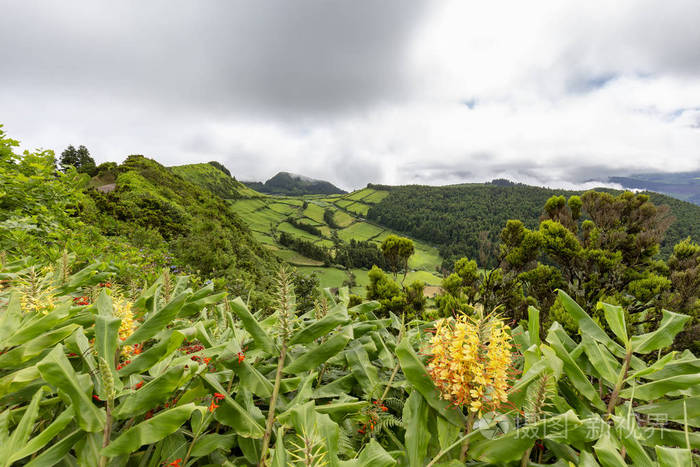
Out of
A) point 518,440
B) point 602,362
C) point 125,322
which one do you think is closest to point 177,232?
point 125,322

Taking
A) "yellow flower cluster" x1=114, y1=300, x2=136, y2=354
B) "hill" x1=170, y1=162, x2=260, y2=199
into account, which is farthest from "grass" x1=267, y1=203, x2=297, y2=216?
"yellow flower cluster" x1=114, y1=300, x2=136, y2=354

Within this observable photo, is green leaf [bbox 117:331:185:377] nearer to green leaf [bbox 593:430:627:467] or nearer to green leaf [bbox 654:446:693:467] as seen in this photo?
green leaf [bbox 593:430:627:467]

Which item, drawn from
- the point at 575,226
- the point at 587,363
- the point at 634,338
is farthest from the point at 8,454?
the point at 575,226

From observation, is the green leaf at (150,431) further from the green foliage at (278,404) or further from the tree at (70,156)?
the tree at (70,156)

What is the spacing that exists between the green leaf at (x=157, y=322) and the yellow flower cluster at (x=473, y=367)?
4.24 ft

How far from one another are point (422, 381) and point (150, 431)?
1188mm

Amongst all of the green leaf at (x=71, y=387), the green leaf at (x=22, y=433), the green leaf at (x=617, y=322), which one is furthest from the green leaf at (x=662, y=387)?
the green leaf at (x=22, y=433)

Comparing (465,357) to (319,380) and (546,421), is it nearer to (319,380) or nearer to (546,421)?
(546,421)

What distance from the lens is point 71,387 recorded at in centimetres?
97

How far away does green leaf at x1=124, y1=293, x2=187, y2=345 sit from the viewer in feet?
4.25

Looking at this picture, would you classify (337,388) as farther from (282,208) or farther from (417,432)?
(282,208)

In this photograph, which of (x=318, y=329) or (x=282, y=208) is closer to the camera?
(x=318, y=329)

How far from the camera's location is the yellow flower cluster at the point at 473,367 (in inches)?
49.6

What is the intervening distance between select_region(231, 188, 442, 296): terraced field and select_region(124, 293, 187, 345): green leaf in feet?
141
